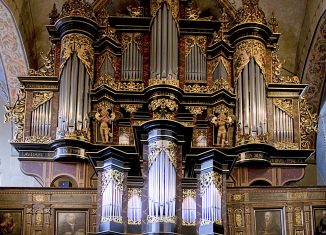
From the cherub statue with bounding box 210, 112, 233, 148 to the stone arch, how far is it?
691 centimetres

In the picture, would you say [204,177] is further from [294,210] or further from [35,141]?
[35,141]

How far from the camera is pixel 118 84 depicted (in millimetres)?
25938

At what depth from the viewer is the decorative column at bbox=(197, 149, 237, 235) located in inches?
769

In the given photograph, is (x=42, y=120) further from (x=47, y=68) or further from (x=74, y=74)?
(x=47, y=68)

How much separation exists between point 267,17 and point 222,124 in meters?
5.76

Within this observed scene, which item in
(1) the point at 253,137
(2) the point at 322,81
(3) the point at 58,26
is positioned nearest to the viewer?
(1) the point at 253,137

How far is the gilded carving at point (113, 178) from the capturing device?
19984mm

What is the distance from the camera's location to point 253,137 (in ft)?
80.9

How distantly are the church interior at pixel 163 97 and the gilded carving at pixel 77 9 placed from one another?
37 mm

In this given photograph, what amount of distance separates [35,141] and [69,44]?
3.31 m

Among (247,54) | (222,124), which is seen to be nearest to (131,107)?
(222,124)

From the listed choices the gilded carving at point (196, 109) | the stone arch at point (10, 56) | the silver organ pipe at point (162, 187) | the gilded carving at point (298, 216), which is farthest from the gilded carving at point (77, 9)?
the gilded carving at point (298, 216)

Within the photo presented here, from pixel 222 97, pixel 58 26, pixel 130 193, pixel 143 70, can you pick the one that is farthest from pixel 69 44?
pixel 130 193

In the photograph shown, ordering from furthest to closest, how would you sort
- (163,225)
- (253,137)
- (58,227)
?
1. (253,137)
2. (58,227)
3. (163,225)
